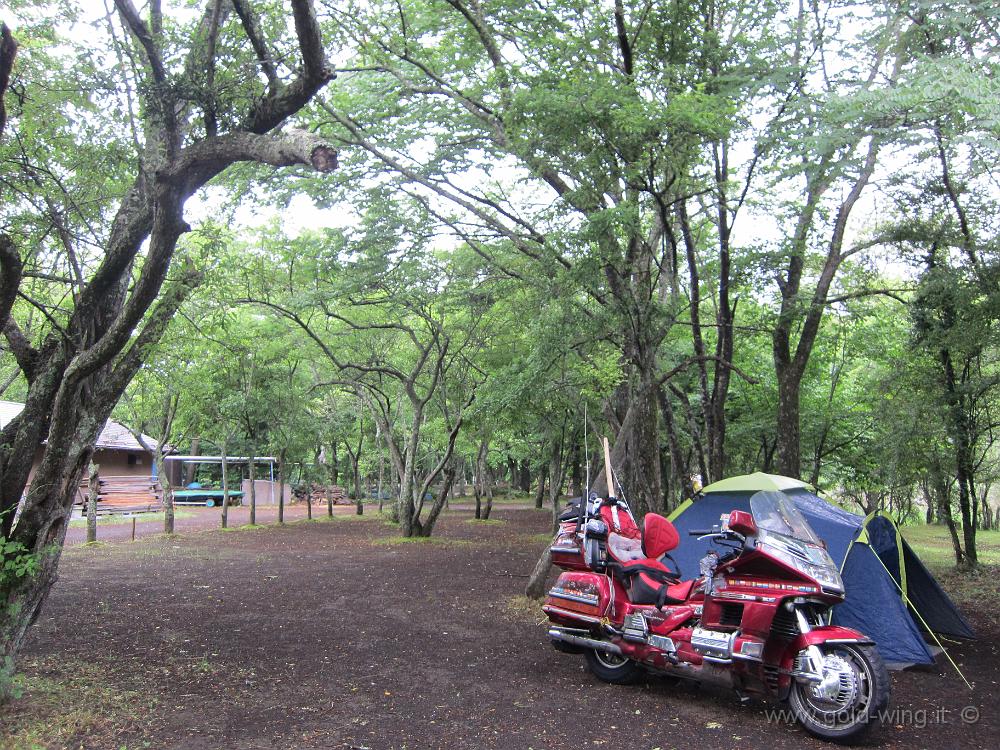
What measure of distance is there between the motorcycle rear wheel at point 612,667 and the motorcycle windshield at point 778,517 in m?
1.55

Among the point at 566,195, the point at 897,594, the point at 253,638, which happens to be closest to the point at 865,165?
the point at 566,195

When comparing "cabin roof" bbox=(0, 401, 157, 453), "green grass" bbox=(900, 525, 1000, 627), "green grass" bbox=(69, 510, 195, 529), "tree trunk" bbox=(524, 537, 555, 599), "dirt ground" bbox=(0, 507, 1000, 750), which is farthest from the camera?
"cabin roof" bbox=(0, 401, 157, 453)

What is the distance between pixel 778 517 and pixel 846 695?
112 centimetres

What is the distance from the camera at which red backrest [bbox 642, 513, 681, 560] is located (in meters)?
5.56

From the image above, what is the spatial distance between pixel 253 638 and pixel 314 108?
5.74 metres

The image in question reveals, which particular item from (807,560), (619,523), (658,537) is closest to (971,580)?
(658,537)

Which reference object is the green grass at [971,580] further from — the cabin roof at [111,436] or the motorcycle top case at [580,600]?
the cabin roof at [111,436]

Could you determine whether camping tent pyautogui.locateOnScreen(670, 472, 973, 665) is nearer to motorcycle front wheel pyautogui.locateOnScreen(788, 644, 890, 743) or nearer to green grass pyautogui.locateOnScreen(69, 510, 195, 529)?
motorcycle front wheel pyautogui.locateOnScreen(788, 644, 890, 743)

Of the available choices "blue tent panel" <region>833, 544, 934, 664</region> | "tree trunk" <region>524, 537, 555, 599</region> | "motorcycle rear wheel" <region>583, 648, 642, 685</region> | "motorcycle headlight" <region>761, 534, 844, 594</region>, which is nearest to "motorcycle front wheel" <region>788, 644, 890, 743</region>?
"motorcycle headlight" <region>761, 534, 844, 594</region>

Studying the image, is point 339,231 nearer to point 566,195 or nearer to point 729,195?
point 566,195

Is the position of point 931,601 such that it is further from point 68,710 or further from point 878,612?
point 68,710

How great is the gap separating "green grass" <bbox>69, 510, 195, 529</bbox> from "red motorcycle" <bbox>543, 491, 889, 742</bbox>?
2072 centimetres

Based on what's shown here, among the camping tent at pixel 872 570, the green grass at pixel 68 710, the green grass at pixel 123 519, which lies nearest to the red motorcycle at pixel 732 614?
the camping tent at pixel 872 570

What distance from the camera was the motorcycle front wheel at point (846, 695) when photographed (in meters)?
4.05
